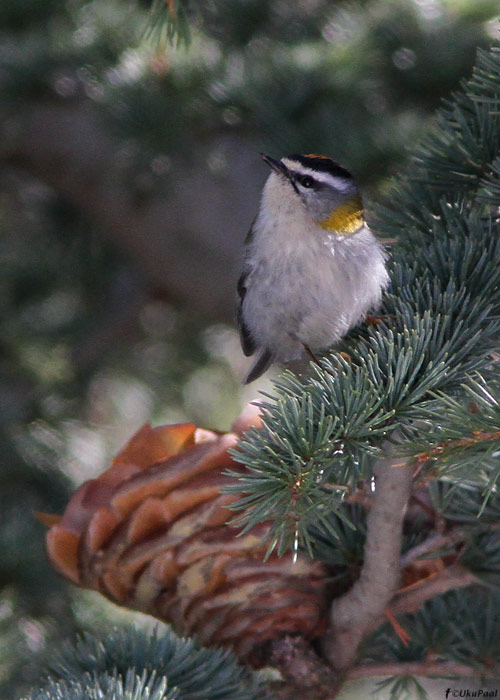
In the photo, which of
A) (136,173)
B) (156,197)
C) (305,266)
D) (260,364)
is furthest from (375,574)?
(156,197)

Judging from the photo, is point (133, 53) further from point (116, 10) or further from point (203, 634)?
point (203, 634)

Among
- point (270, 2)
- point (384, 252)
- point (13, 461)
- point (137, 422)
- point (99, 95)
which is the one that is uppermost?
point (270, 2)

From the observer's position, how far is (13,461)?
7.88 feet

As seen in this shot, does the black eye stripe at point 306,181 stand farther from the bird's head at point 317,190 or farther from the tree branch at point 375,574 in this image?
the tree branch at point 375,574

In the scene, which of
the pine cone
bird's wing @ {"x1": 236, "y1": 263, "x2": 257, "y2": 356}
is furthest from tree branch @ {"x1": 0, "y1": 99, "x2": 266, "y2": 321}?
the pine cone

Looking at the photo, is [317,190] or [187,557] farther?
[317,190]

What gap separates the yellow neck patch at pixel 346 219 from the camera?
6.12 feet

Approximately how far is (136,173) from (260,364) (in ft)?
2.91

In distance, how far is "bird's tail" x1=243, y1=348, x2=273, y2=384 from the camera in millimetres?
1954

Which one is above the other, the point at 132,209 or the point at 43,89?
the point at 43,89

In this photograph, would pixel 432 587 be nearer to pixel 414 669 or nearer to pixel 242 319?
pixel 414 669

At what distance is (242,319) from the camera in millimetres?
1958

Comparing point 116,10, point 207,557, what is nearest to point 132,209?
point 116,10

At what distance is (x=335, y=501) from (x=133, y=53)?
1.84 meters
